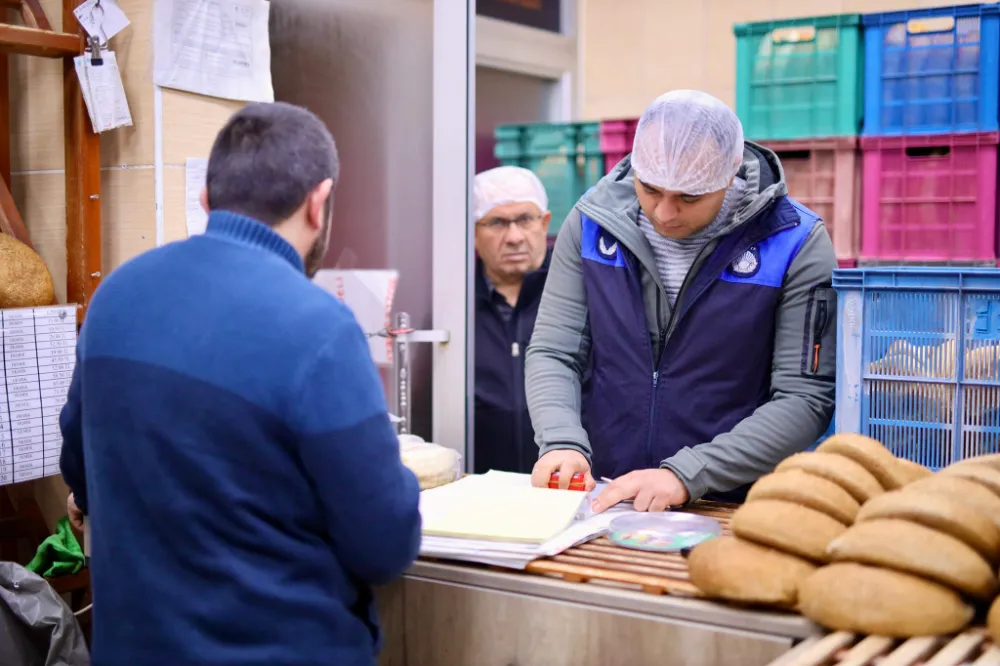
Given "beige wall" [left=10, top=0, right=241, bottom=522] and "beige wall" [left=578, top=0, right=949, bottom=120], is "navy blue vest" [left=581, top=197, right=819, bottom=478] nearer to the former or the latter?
"beige wall" [left=10, top=0, right=241, bottom=522]

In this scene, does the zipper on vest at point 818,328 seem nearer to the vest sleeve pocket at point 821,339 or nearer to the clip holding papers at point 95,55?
the vest sleeve pocket at point 821,339

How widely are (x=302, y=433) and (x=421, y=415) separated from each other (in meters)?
1.71

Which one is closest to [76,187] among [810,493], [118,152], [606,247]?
[118,152]

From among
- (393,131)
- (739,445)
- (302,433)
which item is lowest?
(739,445)

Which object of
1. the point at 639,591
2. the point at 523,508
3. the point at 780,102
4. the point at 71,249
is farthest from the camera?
the point at 780,102

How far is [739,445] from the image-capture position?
1950 mm

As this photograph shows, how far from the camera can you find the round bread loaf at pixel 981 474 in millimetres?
1399

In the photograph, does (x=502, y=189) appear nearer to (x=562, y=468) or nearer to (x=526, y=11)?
(x=526, y=11)

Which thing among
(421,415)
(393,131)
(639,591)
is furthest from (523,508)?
(393,131)

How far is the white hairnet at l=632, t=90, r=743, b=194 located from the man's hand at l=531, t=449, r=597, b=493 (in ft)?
1.87

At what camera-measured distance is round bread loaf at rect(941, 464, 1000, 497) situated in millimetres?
1399

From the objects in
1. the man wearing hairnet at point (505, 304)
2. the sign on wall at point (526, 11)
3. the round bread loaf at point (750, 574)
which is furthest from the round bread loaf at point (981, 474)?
the sign on wall at point (526, 11)

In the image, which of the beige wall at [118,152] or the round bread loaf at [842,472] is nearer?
the round bread loaf at [842,472]

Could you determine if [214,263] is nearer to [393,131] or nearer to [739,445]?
[739,445]
